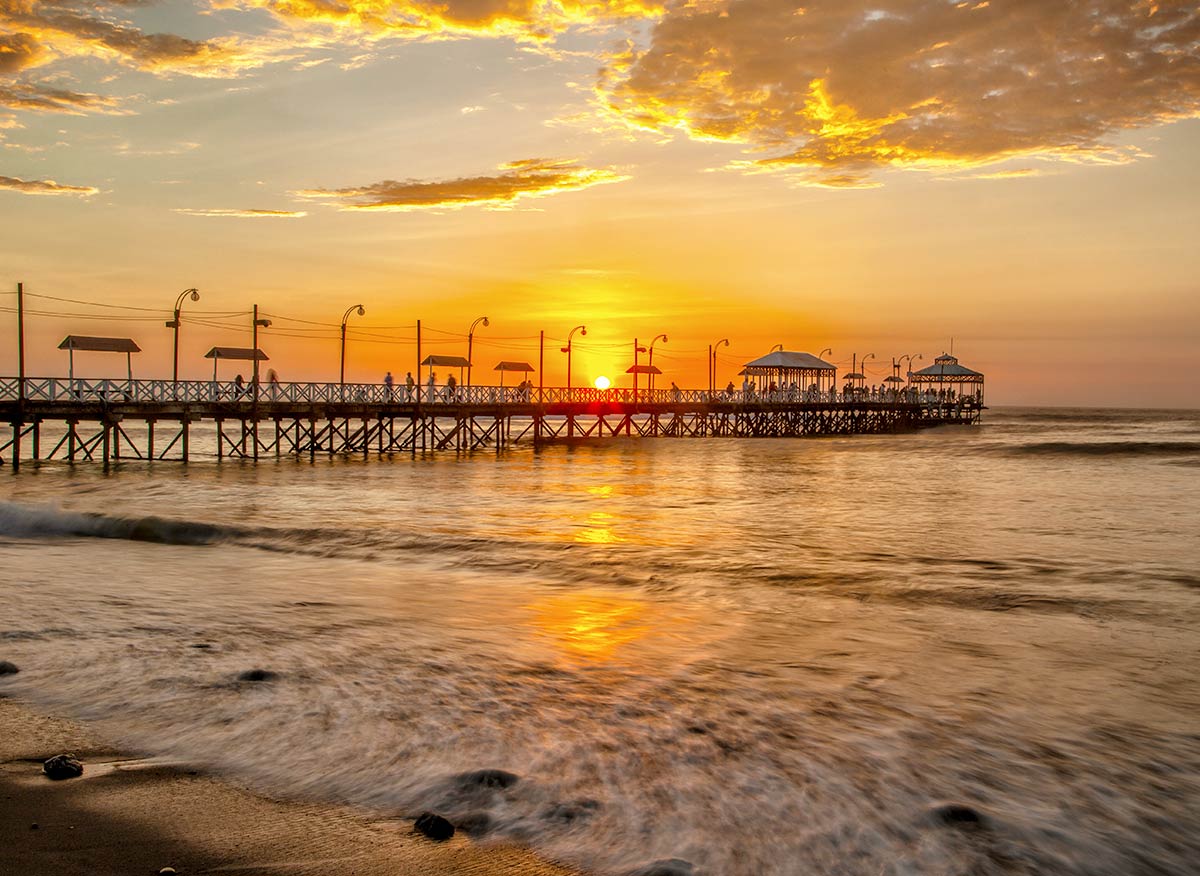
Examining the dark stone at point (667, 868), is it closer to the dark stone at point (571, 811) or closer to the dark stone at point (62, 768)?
the dark stone at point (571, 811)

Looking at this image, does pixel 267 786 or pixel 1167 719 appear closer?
pixel 267 786

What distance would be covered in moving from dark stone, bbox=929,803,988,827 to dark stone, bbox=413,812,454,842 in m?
2.55

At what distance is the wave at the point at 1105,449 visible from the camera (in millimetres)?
52156

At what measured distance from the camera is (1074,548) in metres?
15.9

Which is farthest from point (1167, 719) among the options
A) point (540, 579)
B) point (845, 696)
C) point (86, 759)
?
point (540, 579)

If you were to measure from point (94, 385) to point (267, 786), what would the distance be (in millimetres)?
38775

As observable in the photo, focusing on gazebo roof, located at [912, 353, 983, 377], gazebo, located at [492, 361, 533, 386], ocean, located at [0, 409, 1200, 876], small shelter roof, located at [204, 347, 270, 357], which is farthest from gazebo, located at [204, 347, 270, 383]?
gazebo roof, located at [912, 353, 983, 377]

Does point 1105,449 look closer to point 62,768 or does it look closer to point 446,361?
point 446,361

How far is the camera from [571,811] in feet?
15.1

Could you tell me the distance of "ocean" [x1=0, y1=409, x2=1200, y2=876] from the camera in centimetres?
464

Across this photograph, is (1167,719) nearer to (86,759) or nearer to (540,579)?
(86,759)

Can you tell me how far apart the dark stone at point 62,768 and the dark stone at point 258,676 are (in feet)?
7.00

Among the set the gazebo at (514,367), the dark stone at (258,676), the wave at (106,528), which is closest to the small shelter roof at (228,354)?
the gazebo at (514,367)

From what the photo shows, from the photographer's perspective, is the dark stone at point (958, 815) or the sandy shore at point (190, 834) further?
the dark stone at point (958, 815)
